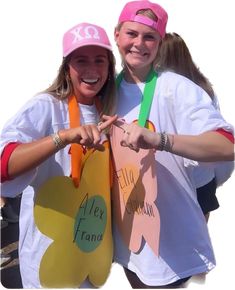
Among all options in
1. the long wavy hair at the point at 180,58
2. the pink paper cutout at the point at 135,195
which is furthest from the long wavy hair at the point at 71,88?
the long wavy hair at the point at 180,58

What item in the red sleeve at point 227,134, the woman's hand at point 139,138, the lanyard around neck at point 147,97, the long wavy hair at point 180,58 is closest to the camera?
the woman's hand at point 139,138

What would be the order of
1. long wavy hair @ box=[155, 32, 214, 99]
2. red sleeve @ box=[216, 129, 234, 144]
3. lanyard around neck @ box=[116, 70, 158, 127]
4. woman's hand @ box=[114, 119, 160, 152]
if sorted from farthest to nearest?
long wavy hair @ box=[155, 32, 214, 99], lanyard around neck @ box=[116, 70, 158, 127], red sleeve @ box=[216, 129, 234, 144], woman's hand @ box=[114, 119, 160, 152]

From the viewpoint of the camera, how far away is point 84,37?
5.93 feet

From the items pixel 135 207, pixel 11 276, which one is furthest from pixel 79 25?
pixel 11 276

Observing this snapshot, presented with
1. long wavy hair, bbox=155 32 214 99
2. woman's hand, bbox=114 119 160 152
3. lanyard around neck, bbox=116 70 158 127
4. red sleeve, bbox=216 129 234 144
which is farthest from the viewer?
long wavy hair, bbox=155 32 214 99

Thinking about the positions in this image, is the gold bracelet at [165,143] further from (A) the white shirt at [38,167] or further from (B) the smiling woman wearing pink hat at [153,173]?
(A) the white shirt at [38,167]

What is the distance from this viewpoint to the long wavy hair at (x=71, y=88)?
184 cm

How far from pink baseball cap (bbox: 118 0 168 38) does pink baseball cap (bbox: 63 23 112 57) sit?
120 millimetres

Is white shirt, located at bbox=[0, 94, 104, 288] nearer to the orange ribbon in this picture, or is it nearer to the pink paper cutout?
the orange ribbon

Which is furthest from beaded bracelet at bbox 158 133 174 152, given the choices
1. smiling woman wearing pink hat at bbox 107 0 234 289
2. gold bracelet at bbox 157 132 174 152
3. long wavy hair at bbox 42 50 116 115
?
long wavy hair at bbox 42 50 116 115

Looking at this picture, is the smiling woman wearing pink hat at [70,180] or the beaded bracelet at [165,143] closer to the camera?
the beaded bracelet at [165,143]

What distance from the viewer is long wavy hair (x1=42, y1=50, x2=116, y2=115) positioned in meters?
1.84

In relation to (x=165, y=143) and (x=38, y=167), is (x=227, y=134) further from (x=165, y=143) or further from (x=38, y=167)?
(x=38, y=167)

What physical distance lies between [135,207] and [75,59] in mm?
587
